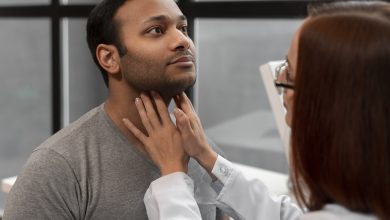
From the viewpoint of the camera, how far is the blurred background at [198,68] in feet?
7.51

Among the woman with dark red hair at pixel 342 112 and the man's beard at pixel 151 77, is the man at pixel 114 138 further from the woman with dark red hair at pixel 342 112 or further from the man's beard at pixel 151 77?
the woman with dark red hair at pixel 342 112

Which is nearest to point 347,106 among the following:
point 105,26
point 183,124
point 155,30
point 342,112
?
point 342,112

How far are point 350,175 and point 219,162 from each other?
1.36 ft

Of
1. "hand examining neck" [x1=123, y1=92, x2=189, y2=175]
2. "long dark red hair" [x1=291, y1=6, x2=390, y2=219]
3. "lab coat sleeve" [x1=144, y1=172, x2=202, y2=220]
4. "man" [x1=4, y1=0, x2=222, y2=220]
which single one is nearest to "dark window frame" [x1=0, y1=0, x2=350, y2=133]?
"man" [x1=4, y1=0, x2=222, y2=220]

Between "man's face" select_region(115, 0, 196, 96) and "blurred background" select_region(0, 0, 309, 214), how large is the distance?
94 cm

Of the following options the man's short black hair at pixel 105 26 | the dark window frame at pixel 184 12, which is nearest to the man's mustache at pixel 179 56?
the man's short black hair at pixel 105 26

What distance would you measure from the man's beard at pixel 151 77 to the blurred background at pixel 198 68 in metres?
0.98

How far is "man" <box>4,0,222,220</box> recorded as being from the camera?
108 centimetres

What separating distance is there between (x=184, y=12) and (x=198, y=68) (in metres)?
0.29

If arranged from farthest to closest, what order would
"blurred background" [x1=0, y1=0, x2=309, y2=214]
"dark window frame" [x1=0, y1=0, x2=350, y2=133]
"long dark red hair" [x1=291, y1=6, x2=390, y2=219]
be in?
"blurred background" [x1=0, y1=0, x2=309, y2=214] → "dark window frame" [x1=0, y1=0, x2=350, y2=133] → "long dark red hair" [x1=291, y1=6, x2=390, y2=219]

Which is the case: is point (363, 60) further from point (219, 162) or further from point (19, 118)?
point (19, 118)

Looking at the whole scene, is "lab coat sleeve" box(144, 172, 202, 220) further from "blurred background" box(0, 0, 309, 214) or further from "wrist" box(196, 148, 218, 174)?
"blurred background" box(0, 0, 309, 214)

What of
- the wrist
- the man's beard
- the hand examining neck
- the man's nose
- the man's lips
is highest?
the man's nose

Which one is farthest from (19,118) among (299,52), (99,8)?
(299,52)
